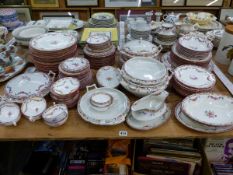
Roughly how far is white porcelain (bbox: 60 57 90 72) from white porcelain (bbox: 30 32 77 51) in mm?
87

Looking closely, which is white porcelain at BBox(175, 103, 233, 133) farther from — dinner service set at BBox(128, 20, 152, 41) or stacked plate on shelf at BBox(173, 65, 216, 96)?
dinner service set at BBox(128, 20, 152, 41)

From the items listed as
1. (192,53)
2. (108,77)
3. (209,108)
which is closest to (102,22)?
(108,77)

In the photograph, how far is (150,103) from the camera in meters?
0.92

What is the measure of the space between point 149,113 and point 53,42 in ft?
2.00

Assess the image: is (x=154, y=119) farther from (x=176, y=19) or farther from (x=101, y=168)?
(x=176, y=19)

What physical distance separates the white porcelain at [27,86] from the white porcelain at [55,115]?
0.39ft

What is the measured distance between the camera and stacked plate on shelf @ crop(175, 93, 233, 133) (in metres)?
A: 0.87

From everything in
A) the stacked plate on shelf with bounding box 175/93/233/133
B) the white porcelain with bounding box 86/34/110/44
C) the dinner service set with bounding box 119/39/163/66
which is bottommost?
the stacked plate on shelf with bounding box 175/93/233/133

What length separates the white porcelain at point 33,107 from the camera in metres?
0.90

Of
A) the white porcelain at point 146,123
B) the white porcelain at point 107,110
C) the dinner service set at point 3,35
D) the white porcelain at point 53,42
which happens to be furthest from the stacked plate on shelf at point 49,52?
the white porcelain at point 146,123

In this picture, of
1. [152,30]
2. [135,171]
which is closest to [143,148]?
[135,171]

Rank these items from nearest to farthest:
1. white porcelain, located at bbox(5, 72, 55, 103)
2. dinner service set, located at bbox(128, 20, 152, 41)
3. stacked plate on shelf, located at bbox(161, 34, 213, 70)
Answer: white porcelain, located at bbox(5, 72, 55, 103), stacked plate on shelf, located at bbox(161, 34, 213, 70), dinner service set, located at bbox(128, 20, 152, 41)

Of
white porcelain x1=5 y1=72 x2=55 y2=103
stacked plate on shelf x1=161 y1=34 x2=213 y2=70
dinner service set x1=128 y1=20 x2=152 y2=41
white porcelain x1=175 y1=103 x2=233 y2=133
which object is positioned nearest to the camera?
white porcelain x1=175 y1=103 x2=233 y2=133

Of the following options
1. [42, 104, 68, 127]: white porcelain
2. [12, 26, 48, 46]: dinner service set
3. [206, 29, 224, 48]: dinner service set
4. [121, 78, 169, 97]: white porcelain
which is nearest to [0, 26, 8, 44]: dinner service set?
[12, 26, 48, 46]: dinner service set
